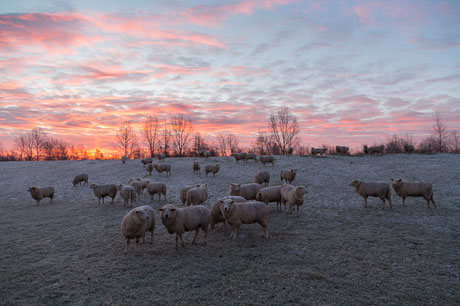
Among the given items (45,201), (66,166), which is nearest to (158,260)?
(45,201)

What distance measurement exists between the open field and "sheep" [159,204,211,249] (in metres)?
0.72

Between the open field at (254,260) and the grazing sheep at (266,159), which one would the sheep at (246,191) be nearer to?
the open field at (254,260)

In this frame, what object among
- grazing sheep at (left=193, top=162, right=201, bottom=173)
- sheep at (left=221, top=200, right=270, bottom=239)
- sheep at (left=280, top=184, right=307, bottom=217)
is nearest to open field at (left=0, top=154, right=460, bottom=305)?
sheep at (left=221, top=200, right=270, bottom=239)

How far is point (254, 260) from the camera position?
7.96 meters

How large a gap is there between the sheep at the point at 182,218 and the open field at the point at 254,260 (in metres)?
0.72

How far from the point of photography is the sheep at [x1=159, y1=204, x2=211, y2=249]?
357 inches

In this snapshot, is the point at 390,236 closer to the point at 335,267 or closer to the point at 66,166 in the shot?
the point at 335,267

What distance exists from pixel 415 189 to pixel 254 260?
41.1ft

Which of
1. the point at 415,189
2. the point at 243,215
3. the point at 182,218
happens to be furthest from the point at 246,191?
the point at 415,189

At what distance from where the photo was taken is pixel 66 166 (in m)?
38.2

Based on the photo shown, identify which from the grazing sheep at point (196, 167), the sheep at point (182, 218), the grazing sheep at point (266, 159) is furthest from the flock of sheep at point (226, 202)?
the grazing sheep at point (266, 159)

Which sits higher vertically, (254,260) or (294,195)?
(294,195)

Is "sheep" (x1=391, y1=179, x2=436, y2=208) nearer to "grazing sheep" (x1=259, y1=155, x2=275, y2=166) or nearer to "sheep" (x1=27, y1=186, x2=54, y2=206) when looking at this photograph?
"grazing sheep" (x1=259, y1=155, x2=275, y2=166)

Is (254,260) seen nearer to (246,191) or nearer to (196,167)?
(246,191)
